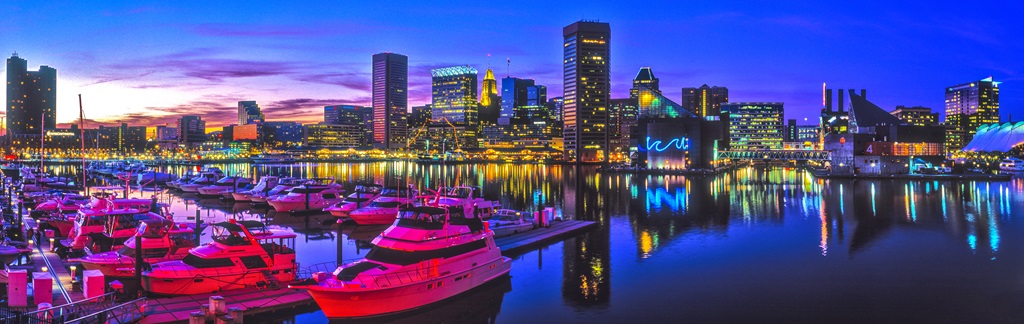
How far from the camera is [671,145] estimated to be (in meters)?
134

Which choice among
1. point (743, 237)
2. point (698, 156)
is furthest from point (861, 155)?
point (743, 237)

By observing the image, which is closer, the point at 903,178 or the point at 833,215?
the point at 833,215

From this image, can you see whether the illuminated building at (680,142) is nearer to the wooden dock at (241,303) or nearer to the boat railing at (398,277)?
the boat railing at (398,277)

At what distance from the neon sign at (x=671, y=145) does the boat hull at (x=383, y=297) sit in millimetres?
117788

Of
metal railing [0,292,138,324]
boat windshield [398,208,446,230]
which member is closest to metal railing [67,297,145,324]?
metal railing [0,292,138,324]

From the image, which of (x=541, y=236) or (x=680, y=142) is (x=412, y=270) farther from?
(x=680, y=142)

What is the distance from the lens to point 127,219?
29.0 metres

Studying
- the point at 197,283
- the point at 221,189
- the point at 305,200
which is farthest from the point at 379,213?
the point at 221,189

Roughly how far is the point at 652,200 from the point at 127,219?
150 ft

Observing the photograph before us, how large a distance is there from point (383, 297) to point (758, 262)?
17.7 metres

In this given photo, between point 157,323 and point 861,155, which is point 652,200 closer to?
point 157,323

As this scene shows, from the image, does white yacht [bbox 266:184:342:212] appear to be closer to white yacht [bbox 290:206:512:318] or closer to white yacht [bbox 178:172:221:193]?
white yacht [bbox 178:172:221:193]

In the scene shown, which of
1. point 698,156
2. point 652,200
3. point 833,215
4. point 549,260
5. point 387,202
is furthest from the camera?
point 698,156

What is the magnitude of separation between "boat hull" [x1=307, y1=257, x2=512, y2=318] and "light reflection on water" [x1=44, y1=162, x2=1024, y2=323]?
656mm
